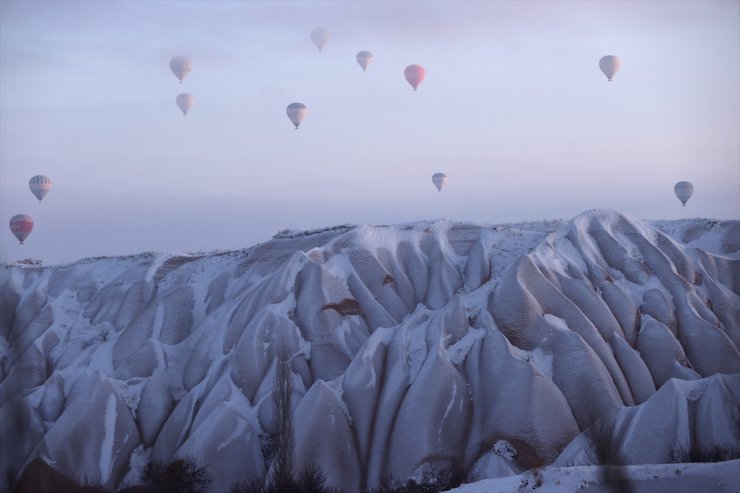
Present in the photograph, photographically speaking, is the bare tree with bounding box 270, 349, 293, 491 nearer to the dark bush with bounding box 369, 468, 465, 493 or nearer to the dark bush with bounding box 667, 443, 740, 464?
the dark bush with bounding box 369, 468, 465, 493

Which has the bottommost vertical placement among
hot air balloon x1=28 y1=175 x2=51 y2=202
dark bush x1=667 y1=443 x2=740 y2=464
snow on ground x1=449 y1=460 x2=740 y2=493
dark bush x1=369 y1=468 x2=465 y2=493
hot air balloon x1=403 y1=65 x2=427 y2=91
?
dark bush x1=369 y1=468 x2=465 y2=493

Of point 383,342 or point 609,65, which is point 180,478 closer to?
point 383,342

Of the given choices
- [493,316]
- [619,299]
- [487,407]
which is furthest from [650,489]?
[619,299]

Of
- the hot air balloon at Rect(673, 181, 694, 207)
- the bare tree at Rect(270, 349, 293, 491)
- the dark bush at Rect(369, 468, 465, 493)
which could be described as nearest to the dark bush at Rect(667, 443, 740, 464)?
the dark bush at Rect(369, 468, 465, 493)

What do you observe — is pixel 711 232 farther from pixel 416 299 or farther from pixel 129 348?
pixel 129 348

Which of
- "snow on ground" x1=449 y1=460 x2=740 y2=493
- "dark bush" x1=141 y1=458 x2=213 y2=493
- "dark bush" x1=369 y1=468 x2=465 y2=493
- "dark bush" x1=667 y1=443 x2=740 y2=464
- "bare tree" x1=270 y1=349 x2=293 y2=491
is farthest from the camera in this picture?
"dark bush" x1=141 y1=458 x2=213 y2=493

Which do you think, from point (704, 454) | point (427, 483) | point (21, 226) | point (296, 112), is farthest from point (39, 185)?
point (704, 454)
